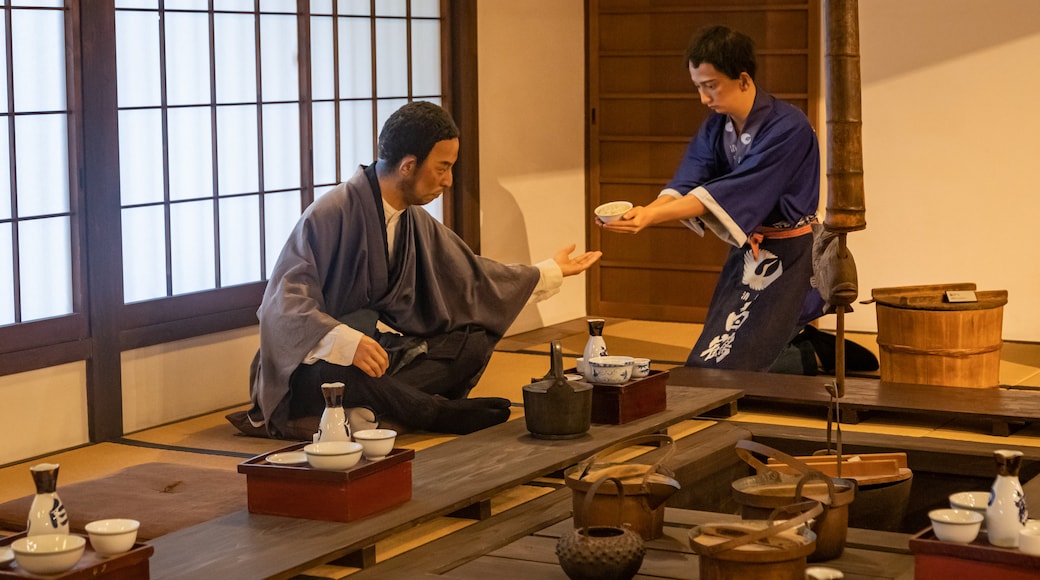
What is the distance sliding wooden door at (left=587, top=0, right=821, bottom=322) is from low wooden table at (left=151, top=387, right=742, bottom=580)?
3.22 metres

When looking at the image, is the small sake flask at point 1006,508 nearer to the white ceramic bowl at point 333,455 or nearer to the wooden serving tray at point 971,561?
the wooden serving tray at point 971,561

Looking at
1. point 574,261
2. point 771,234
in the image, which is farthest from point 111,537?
Result: point 771,234

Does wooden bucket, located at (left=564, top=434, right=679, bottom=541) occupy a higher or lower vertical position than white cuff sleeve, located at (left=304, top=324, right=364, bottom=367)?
lower

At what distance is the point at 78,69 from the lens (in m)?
4.86

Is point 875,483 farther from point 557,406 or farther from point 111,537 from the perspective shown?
point 111,537

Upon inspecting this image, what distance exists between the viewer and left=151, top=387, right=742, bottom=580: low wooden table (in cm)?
297

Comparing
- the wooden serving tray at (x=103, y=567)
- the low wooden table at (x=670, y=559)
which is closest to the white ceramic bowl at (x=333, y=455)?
the low wooden table at (x=670, y=559)

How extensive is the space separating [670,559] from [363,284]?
2089mm

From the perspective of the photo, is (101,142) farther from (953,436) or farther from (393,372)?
(953,436)

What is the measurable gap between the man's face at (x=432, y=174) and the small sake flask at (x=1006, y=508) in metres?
2.38

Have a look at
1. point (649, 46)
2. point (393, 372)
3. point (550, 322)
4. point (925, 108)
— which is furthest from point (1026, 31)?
point (393, 372)

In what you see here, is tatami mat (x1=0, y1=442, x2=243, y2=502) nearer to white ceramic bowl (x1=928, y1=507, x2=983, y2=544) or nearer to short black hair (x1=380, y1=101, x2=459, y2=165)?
short black hair (x1=380, y1=101, x2=459, y2=165)

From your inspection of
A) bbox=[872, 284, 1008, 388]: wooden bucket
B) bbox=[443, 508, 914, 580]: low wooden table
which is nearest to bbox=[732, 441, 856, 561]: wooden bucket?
bbox=[443, 508, 914, 580]: low wooden table

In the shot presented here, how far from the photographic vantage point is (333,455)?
3.22 meters
